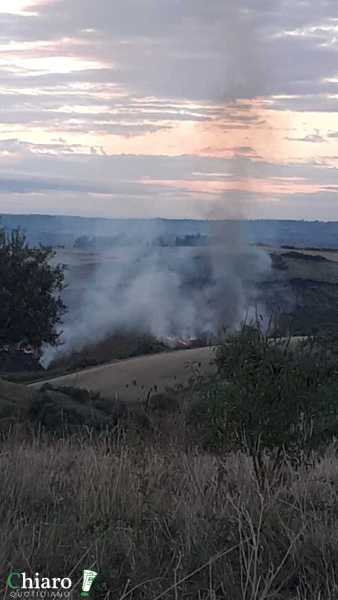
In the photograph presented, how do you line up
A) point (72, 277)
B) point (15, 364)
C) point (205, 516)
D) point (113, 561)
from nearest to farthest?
point (113, 561), point (205, 516), point (15, 364), point (72, 277)

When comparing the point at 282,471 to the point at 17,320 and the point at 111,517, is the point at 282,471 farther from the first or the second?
the point at 17,320

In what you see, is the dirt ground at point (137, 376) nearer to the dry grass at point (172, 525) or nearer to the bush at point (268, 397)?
the bush at point (268, 397)

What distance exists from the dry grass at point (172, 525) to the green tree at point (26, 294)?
Result: 21.4 meters

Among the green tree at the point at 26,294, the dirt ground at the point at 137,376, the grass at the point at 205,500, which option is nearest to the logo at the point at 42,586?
the grass at the point at 205,500

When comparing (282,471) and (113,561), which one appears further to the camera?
(282,471)

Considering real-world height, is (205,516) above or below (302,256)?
below

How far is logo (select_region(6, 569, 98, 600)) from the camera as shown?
4.23 metres

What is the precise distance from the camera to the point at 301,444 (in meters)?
7.24

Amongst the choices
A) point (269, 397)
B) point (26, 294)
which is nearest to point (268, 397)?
point (269, 397)

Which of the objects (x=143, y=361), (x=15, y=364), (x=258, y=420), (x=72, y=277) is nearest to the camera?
(x=258, y=420)

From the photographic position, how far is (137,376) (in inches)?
1126

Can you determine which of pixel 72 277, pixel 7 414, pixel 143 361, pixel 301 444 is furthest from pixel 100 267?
→ pixel 301 444

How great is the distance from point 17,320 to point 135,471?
2227 centimetres

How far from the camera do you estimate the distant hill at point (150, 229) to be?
129125 millimetres
